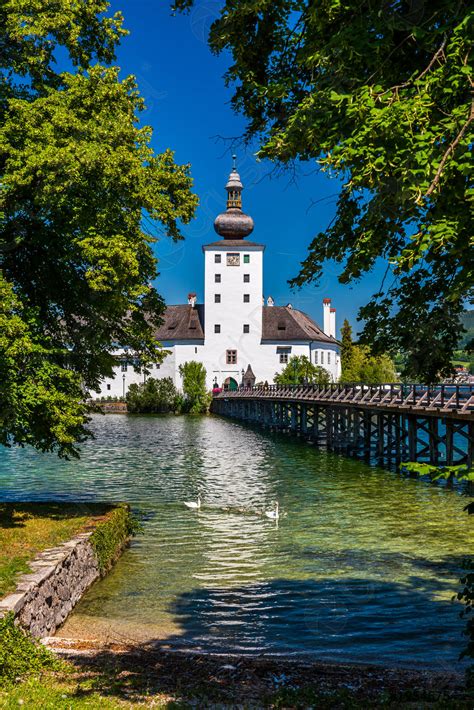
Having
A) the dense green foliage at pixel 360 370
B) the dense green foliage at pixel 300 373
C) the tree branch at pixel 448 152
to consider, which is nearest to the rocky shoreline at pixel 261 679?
the tree branch at pixel 448 152

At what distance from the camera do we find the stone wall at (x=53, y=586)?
28.2 ft

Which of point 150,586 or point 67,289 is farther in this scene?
point 67,289

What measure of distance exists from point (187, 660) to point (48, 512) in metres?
7.25

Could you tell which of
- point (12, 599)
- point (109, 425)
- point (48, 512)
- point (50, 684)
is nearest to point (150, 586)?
point (48, 512)

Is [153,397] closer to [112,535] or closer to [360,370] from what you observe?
[360,370]

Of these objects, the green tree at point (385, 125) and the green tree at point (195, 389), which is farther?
the green tree at point (195, 389)

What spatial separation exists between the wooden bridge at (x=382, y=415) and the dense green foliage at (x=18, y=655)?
1631 cm

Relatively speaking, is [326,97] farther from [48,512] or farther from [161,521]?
[161,521]

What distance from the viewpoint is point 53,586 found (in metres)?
9.94

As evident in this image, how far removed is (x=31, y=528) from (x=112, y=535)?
1.62m

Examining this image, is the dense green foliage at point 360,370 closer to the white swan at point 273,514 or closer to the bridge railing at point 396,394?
the bridge railing at point 396,394

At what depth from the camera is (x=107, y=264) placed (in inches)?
493

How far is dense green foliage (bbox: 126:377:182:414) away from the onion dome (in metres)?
19.9

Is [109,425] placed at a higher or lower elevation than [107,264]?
lower
